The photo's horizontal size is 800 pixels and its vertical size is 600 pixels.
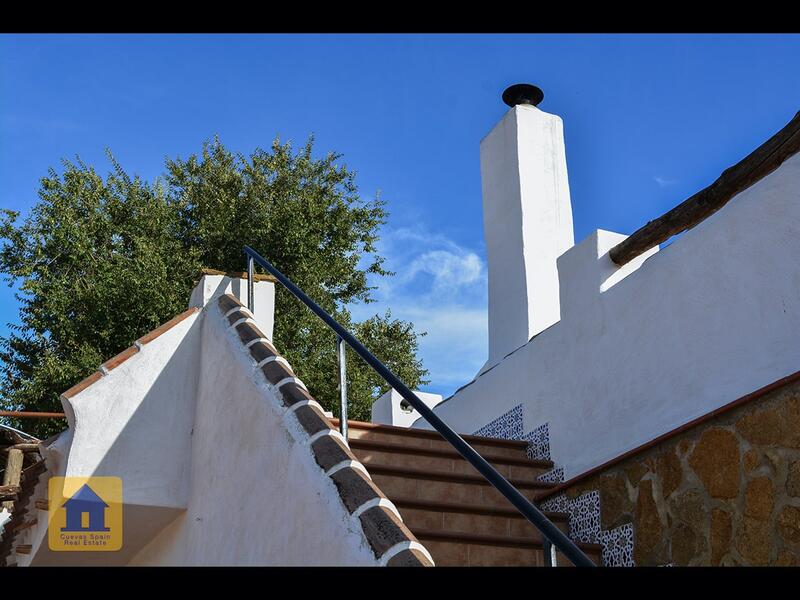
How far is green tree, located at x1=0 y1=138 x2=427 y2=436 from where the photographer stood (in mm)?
13273

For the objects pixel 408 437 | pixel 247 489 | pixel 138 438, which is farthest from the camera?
pixel 138 438

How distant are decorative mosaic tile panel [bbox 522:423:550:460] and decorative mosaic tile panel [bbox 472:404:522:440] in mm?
257

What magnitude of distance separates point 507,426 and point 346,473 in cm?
355

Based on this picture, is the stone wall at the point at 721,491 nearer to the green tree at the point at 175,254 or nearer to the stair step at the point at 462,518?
the stair step at the point at 462,518

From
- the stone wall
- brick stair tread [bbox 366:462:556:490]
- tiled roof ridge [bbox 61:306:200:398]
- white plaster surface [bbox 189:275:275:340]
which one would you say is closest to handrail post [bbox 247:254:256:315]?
white plaster surface [bbox 189:275:275:340]

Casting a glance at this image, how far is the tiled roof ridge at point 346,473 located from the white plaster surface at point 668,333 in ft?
6.78

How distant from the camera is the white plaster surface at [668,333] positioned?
13.7 feet

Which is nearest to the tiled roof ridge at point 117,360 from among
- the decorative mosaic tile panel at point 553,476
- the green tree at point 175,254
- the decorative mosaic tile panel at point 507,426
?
the decorative mosaic tile panel at point 507,426

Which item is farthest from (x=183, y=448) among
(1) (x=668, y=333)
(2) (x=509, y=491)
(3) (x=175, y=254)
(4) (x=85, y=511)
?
(3) (x=175, y=254)

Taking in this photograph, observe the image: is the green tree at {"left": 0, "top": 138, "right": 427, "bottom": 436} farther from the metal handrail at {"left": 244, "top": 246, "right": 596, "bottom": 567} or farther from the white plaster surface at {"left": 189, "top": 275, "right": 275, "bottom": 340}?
the metal handrail at {"left": 244, "top": 246, "right": 596, "bottom": 567}

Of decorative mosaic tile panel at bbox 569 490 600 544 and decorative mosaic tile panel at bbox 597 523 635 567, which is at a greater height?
decorative mosaic tile panel at bbox 569 490 600 544

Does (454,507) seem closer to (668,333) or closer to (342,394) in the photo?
(342,394)

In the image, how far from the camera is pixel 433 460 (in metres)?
5.22
